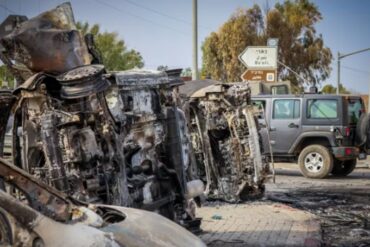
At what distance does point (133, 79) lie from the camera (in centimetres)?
757

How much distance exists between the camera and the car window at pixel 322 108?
15.2 metres

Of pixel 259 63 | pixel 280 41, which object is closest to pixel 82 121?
pixel 259 63

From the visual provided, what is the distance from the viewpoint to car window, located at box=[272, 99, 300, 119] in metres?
15.6

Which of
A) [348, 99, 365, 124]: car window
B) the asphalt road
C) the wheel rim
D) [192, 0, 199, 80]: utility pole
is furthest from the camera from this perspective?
[192, 0, 199, 80]: utility pole

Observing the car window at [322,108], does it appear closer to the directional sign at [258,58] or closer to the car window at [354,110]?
the car window at [354,110]

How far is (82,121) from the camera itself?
6641mm

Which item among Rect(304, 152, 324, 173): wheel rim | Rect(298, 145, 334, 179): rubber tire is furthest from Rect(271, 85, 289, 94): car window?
Rect(304, 152, 324, 173): wheel rim

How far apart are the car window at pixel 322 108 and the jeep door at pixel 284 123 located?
275 millimetres

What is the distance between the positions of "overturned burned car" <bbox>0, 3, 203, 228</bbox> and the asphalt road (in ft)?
8.18

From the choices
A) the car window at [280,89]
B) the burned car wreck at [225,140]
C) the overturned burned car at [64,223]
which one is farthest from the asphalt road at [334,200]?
the overturned burned car at [64,223]

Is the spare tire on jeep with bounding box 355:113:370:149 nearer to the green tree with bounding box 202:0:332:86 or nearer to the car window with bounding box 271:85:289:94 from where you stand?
the car window with bounding box 271:85:289:94

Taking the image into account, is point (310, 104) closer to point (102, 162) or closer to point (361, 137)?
point (361, 137)

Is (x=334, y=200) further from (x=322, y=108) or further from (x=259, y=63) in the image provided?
(x=259, y=63)

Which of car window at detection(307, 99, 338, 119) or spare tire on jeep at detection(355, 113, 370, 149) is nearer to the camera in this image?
spare tire on jeep at detection(355, 113, 370, 149)
